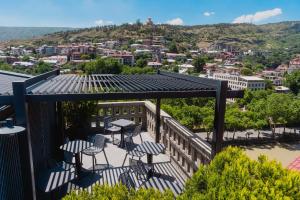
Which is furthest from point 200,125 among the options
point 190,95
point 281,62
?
point 281,62

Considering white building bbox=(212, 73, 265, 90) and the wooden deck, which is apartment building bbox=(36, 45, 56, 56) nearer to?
white building bbox=(212, 73, 265, 90)

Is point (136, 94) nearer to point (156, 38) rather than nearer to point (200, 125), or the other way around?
point (200, 125)

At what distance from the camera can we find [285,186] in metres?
3.32

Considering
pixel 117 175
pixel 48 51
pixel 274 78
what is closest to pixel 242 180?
pixel 117 175

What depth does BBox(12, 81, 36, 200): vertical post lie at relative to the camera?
4.32 meters

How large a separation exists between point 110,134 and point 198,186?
266 inches

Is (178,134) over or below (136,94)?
below

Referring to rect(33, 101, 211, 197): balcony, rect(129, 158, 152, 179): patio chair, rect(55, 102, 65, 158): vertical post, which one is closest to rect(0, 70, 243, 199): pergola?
rect(33, 101, 211, 197): balcony

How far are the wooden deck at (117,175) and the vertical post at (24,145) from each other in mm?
1483

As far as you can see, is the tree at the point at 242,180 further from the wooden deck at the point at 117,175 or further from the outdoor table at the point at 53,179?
the outdoor table at the point at 53,179

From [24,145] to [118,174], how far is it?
323cm

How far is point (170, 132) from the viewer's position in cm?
845

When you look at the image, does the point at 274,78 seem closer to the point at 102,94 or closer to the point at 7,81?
the point at 7,81

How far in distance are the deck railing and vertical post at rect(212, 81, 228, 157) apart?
30 cm
